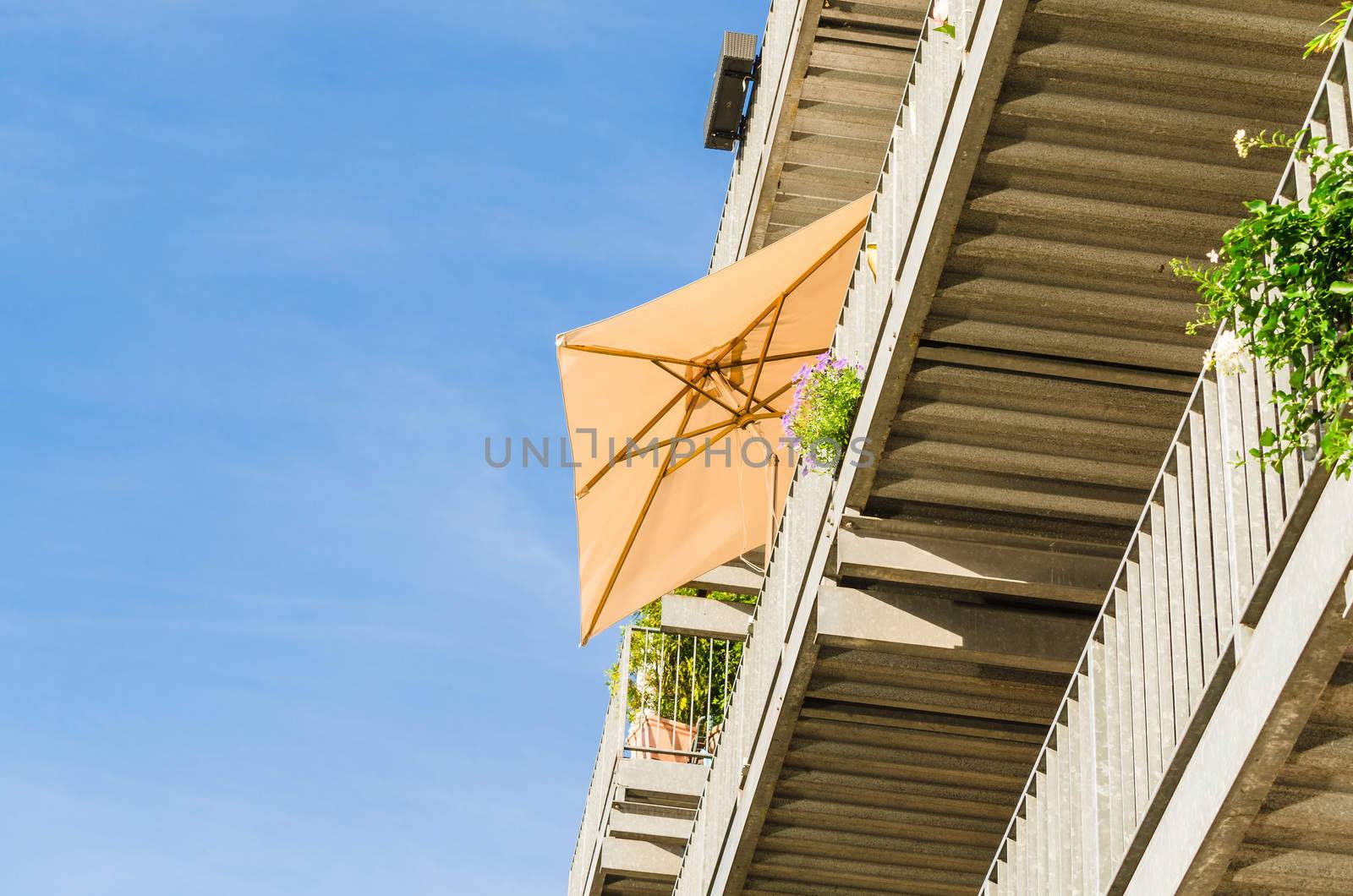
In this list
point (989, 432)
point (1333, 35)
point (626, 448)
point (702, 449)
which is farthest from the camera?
point (702, 449)

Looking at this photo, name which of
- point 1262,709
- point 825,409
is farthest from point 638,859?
point 1262,709

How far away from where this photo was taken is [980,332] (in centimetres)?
785

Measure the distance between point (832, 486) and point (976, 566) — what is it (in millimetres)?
856

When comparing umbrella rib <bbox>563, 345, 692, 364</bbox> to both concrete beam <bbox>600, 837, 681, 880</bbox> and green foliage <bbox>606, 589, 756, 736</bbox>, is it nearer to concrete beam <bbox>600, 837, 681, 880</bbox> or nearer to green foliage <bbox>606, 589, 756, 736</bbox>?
green foliage <bbox>606, 589, 756, 736</bbox>

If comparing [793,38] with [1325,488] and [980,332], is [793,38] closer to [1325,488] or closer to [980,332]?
[980,332]

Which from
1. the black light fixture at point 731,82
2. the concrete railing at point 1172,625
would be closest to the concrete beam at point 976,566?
the concrete railing at point 1172,625

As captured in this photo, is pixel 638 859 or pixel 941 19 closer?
pixel 941 19

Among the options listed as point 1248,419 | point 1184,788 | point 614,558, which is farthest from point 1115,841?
point 614,558

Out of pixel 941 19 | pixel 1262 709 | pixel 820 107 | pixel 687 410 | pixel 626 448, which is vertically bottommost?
pixel 1262 709

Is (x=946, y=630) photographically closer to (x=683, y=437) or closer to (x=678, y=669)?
(x=683, y=437)

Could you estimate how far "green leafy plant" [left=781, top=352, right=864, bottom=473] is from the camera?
855cm

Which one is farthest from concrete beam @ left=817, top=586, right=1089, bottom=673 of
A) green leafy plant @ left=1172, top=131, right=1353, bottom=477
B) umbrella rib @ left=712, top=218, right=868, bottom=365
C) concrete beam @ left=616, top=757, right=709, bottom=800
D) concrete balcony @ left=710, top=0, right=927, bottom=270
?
concrete beam @ left=616, top=757, right=709, bottom=800

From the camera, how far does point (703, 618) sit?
15.3 metres

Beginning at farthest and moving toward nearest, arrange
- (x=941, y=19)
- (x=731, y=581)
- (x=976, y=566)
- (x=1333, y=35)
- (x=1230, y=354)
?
1. (x=731, y=581)
2. (x=976, y=566)
3. (x=941, y=19)
4. (x=1333, y=35)
5. (x=1230, y=354)
